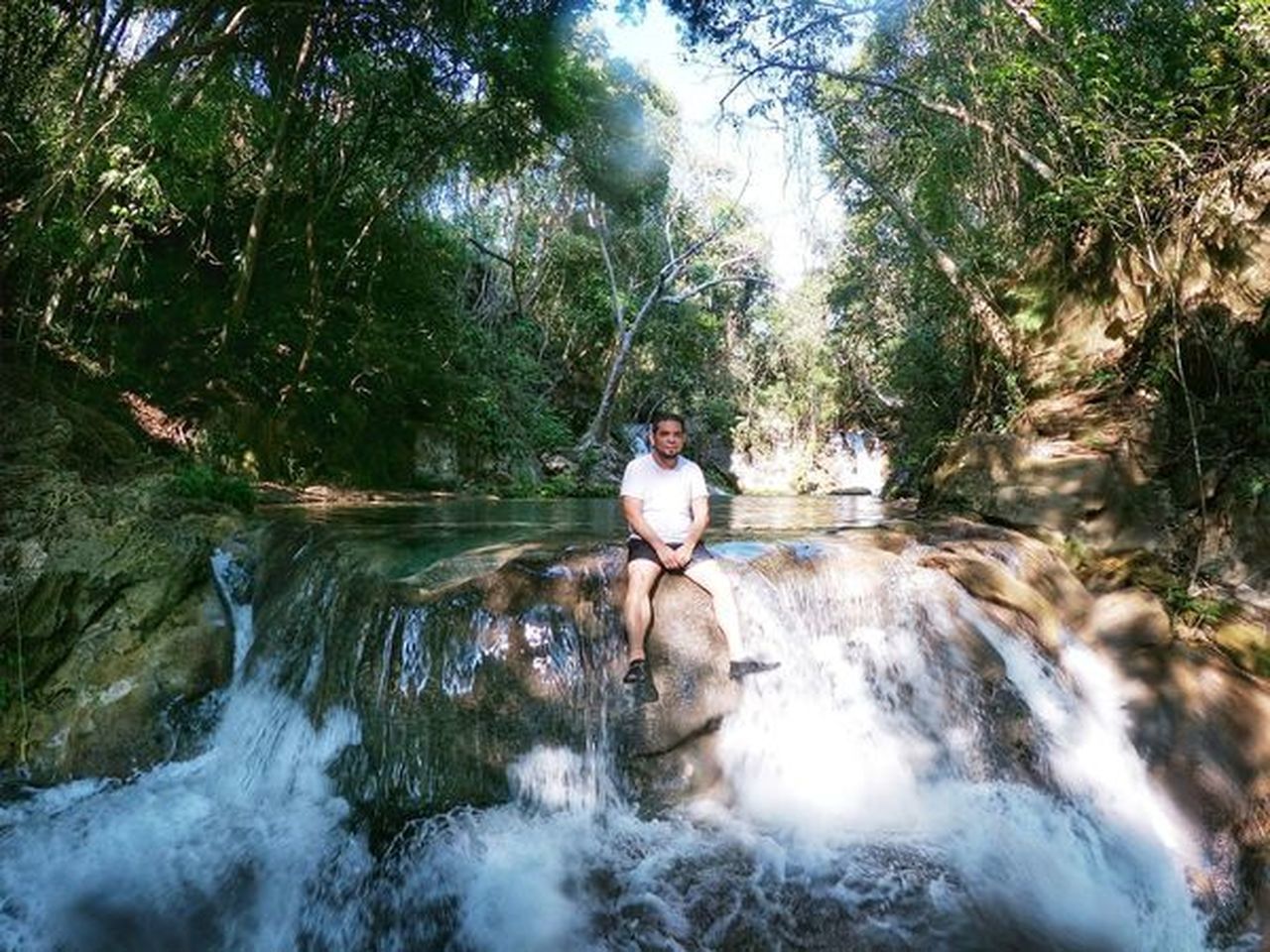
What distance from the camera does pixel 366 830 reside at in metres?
4.40

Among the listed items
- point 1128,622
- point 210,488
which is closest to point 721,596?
point 1128,622

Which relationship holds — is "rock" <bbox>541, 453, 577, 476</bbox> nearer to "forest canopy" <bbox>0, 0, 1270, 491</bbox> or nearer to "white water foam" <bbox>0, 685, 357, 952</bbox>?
"forest canopy" <bbox>0, 0, 1270, 491</bbox>

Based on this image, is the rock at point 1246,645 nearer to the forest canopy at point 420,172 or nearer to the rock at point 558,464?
the forest canopy at point 420,172

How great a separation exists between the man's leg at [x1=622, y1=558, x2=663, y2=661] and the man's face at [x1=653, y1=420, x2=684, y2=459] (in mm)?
721

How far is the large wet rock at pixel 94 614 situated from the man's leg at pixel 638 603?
2.79 m

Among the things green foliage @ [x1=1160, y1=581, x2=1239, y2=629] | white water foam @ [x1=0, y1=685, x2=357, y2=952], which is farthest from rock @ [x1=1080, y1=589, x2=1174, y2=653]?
white water foam @ [x1=0, y1=685, x2=357, y2=952]

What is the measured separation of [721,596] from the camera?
512 centimetres

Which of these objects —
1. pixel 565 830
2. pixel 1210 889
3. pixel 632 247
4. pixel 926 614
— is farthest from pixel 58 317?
pixel 632 247

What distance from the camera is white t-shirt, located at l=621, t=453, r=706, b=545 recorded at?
5262 millimetres

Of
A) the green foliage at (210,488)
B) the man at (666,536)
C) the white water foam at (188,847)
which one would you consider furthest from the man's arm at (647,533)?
the green foliage at (210,488)

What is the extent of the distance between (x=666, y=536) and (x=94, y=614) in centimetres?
388

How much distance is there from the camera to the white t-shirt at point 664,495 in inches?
207

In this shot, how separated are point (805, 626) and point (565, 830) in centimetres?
202

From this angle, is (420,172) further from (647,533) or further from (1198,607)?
(1198,607)
